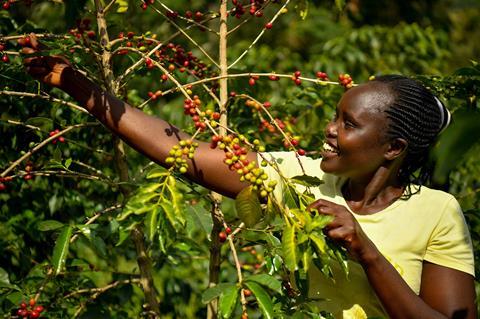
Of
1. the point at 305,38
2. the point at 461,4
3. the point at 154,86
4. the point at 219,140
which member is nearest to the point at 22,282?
the point at 219,140

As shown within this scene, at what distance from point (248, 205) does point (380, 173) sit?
1.80ft

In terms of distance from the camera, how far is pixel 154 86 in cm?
625

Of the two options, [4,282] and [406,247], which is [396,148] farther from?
[4,282]

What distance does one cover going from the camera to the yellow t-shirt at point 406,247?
82.6 inches

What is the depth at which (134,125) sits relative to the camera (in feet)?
6.80

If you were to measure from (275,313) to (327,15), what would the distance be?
6043 mm

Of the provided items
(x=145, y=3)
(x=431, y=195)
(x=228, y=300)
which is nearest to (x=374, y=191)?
(x=431, y=195)

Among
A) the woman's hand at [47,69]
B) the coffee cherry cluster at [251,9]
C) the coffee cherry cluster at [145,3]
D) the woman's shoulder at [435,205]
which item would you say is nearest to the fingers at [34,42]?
the woman's hand at [47,69]

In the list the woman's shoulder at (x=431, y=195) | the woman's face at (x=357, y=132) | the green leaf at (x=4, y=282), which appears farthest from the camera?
the green leaf at (x=4, y=282)

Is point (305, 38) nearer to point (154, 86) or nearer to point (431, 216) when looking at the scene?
point (154, 86)

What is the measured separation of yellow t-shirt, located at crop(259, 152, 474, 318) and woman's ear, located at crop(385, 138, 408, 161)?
0.14 m

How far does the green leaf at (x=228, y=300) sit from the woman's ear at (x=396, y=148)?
0.68 meters

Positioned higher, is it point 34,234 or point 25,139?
point 25,139

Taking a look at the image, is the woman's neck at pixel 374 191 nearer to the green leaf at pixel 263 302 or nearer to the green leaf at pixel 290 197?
the green leaf at pixel 290 197
